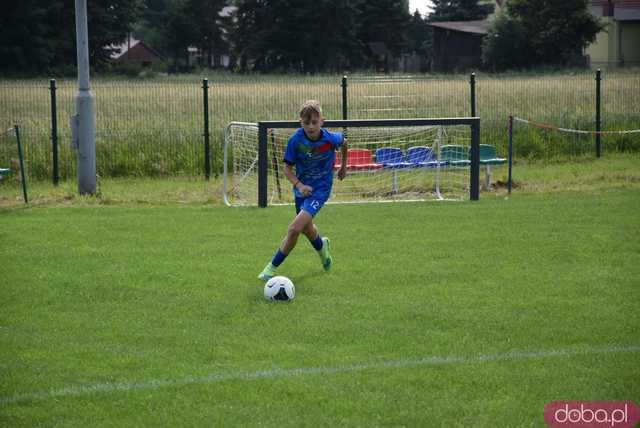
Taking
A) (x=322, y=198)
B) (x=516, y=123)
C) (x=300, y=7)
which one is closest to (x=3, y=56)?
(x=300, y=7)

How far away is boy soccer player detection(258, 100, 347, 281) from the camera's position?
9.76 m

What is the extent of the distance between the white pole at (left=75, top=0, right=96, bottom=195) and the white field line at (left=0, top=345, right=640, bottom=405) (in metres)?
10.9

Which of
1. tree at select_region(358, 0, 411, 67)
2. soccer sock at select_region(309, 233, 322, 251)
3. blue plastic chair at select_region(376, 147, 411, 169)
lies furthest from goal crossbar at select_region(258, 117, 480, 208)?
tree at select_region(358, 0, 411, 67)

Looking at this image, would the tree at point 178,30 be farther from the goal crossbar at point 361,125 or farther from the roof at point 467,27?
the goal crossbar at point 361,125

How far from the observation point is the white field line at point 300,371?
6.42m

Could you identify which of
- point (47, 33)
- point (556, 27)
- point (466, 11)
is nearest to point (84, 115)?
point (47, 33)

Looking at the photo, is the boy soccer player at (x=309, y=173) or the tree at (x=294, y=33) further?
the tree at (x=294, y=33)

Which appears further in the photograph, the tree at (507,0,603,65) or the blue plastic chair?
the tree at (507,0,603,65)

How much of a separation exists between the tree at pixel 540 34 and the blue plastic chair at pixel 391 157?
168 feet

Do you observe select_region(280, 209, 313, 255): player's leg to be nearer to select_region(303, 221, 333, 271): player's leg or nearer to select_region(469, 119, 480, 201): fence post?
select_region(303, 221, 333, 271): player's leg

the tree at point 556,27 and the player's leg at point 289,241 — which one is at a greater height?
the tree at point 556,27

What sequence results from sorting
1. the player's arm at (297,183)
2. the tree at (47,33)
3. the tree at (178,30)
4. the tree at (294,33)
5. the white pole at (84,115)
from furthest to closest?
the tree at (178,30) < the tree at (294,33) < the tree at (47,33) < the white pole at (84,115) < the player's arm at (297,183)

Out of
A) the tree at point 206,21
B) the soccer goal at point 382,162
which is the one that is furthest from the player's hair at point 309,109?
the tree at point 206,21

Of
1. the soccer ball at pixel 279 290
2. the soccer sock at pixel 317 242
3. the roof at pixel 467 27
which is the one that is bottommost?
the soccer ball at pixel 279 290
